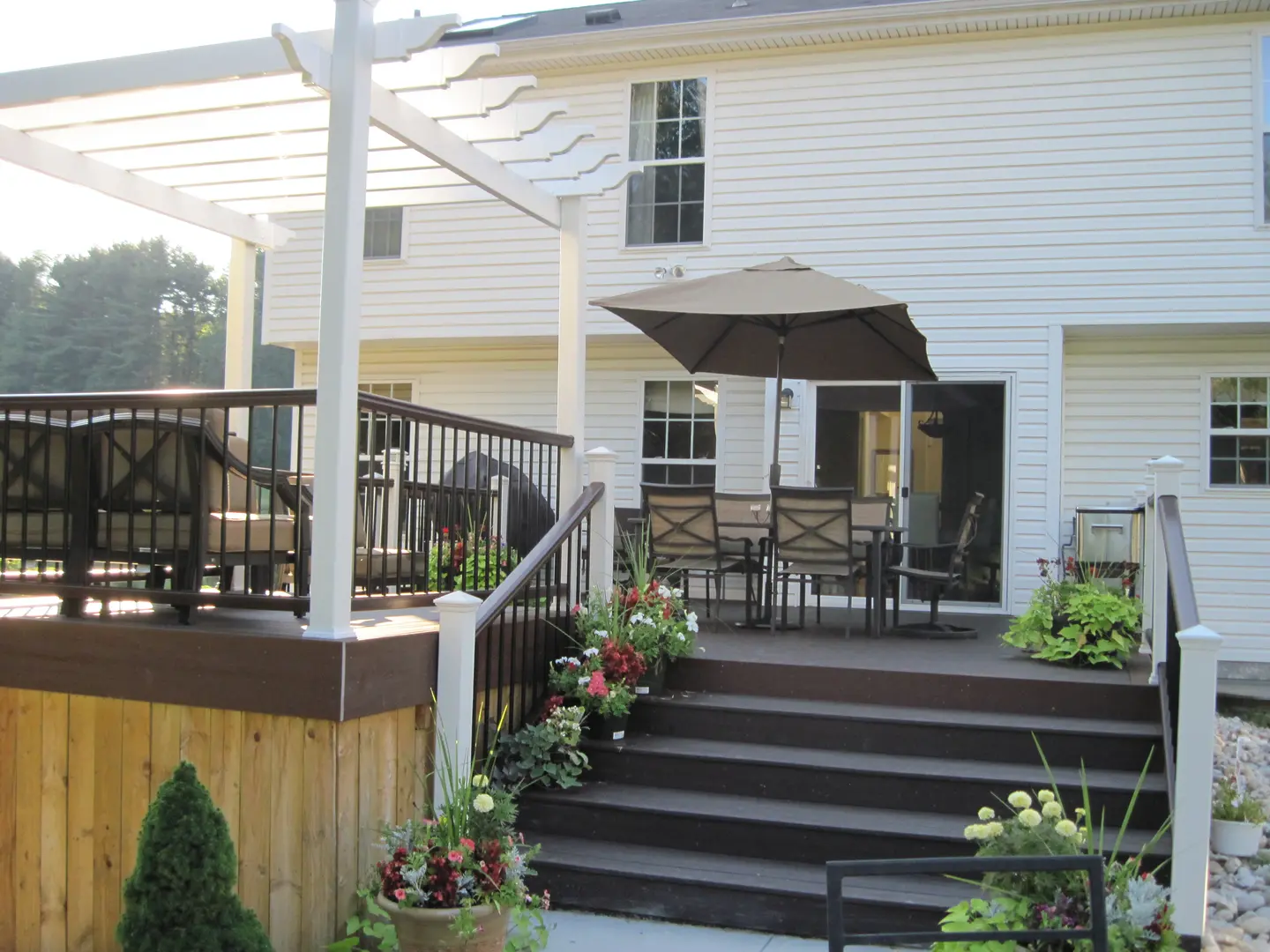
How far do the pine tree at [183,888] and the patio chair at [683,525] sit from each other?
3774 millimetres

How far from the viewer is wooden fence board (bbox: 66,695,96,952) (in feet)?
14.6

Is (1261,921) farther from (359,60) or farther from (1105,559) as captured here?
(359,60)

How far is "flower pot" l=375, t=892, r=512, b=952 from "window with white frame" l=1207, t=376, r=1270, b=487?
815 centimetres

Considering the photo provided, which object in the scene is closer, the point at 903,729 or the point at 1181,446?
the point at 903,729

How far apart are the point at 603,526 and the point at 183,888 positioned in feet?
9.72

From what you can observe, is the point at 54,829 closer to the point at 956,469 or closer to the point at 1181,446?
the point at 956,469

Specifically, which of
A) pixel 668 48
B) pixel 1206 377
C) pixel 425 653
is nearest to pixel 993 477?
pixel 1206 377

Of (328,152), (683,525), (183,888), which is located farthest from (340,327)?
(683,525)

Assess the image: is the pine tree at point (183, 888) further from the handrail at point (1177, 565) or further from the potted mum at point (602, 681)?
the handrail at point (1177, 565)

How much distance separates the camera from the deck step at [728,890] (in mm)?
4094

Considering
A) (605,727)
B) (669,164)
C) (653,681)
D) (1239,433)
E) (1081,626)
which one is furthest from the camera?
(669,164)

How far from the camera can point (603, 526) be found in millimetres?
6059

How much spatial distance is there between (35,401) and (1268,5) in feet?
30.6

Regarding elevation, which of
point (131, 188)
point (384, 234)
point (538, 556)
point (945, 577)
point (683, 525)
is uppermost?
point (384, 234)
